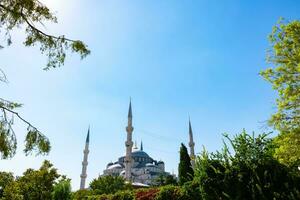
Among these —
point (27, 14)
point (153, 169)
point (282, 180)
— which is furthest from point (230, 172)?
point (153, 169)

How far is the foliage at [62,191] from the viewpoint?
26469 mm

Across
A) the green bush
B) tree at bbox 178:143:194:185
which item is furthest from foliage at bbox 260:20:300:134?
tree at bbox 178:143:194:185

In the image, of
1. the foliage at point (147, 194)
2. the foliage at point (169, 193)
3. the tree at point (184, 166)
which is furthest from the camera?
the tree at point (184, 166)

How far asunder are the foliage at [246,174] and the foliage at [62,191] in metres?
16.7

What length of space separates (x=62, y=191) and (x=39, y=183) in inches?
83.4

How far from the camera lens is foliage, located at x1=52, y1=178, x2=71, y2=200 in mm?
26469

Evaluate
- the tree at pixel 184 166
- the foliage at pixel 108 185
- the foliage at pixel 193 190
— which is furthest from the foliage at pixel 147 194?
the foliage at pixel 108 185

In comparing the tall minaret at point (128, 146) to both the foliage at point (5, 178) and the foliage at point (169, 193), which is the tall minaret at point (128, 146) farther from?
the foliage at point (169, 193)

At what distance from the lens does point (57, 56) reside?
6.66 m

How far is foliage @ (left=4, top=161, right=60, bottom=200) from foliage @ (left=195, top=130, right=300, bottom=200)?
17739mm

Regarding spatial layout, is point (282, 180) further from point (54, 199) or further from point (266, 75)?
point (54, 199)

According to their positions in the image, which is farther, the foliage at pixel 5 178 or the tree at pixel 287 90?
the foliage at pixel 5 178

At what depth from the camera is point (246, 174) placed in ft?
38.7

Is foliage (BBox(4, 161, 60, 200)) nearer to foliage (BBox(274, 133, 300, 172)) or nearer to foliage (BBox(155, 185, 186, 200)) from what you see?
foliage (BBox(155, 185, 186, 200))
